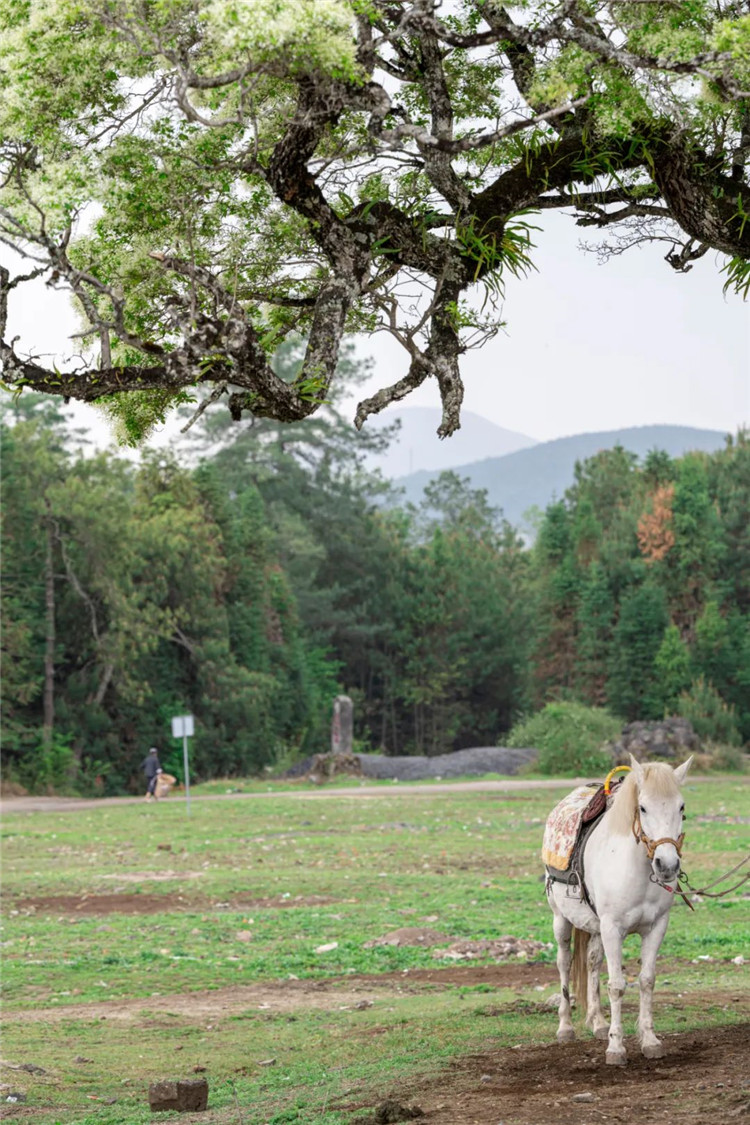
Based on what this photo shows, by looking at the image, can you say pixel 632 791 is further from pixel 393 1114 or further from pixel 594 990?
pixel 393 1114

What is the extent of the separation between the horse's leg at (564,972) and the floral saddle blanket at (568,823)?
18.2 inches

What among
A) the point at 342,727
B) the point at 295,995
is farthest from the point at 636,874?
the point at 342,727

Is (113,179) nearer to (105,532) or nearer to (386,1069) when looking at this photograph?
(386,1069)

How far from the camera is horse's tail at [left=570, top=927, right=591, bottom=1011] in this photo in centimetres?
1016

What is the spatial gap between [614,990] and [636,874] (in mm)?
751

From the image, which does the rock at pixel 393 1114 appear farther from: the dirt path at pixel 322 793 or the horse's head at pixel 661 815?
the dirt path at pixel 322 793

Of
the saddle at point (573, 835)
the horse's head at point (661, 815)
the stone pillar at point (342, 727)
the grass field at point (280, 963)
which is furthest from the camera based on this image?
the stone pillar at point (342, 727)

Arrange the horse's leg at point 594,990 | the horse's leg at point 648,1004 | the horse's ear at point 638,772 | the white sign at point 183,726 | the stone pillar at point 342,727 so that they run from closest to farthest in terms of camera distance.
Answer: the horse's ear at point 638,772, the horse's leg at point 648,1004, the horse's leg at point 594,990, the white sign at point 183,726, the stone pillar at point 342,727

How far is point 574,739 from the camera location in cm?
4666

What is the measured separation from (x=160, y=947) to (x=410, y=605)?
55520 millimetres

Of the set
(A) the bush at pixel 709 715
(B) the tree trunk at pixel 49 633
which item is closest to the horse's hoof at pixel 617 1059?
(B) the tree trunk at pixel 49 633

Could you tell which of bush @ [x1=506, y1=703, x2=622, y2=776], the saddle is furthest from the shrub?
the saddle

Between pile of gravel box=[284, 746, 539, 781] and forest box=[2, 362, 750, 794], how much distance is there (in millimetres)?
3740

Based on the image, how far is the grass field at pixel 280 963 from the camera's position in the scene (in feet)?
33.3
